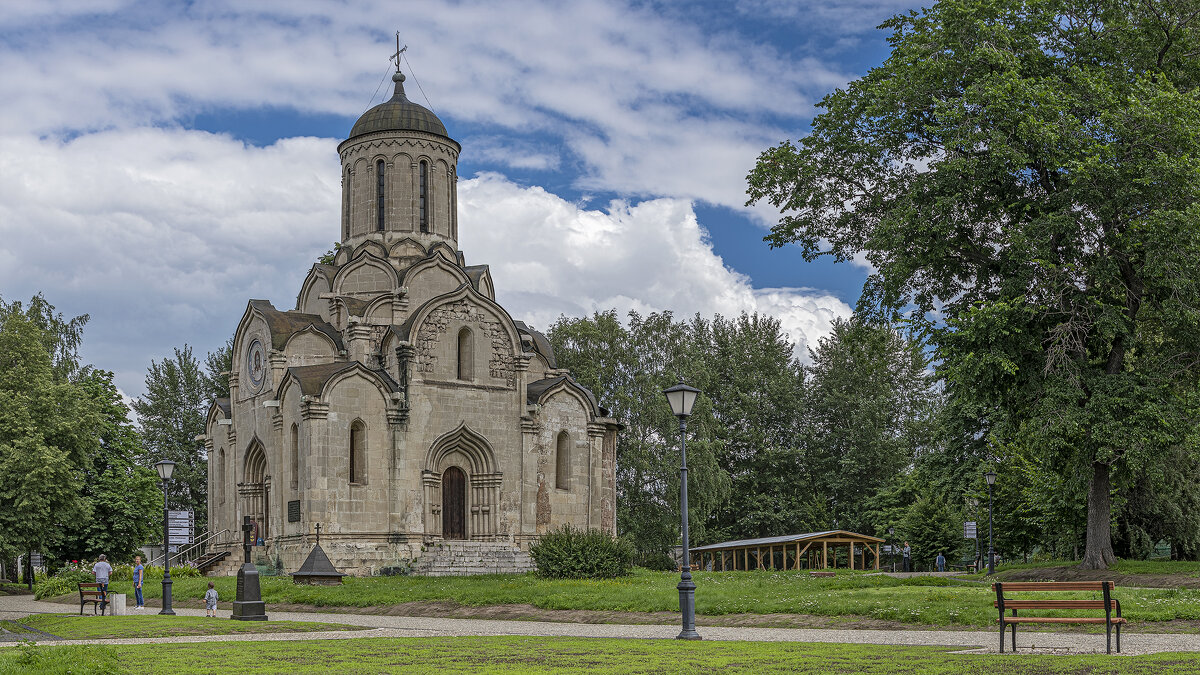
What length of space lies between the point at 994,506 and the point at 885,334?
13.9 meters

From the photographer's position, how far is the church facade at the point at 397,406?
35156mm

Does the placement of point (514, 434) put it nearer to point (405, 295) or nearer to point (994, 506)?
point (405, 295)

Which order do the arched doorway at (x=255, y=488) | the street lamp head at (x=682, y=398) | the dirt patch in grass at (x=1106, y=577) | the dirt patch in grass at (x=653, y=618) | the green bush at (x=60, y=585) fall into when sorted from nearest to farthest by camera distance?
the dirt patch in grass at (x=653, y=618)
the street lamp head at (x=682, y=398)
the dirt patch in grass at (x=1106, y=577)
the green bush at (x=60, y=585)
the arched doorway at (x=255, y=488)

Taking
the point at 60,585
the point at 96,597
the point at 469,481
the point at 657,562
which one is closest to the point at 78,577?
the point at 60,585

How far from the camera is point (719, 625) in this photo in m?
20.1

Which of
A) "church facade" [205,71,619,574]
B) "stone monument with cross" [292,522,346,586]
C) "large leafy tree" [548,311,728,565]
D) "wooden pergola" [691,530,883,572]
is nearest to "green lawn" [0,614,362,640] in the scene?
"stone monument with cross" [292,522,346,586]

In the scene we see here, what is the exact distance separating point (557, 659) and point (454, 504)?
24.4 metres

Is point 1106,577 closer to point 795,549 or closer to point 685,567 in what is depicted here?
point 685,567

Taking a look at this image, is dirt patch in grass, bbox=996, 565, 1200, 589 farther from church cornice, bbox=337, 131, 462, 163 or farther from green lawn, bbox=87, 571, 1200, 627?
church cornice, bbox=337, 131, 462, 163

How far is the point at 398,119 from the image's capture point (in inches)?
1631

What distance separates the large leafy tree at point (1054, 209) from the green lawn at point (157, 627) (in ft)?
46.9

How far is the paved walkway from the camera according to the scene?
15.1m

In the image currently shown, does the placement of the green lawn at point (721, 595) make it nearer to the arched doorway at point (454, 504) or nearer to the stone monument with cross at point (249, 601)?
the stone monument with cross at point (249, 601)

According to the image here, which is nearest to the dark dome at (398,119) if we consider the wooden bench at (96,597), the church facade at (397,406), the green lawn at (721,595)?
the church facade at (397,406)
